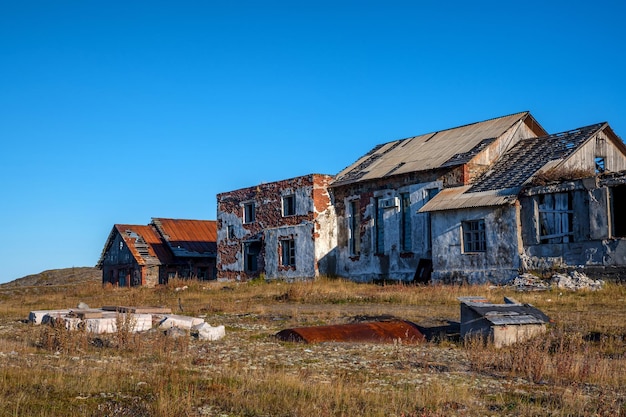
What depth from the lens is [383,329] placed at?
12.5 m

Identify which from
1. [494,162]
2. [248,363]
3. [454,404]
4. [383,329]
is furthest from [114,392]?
[494,162]

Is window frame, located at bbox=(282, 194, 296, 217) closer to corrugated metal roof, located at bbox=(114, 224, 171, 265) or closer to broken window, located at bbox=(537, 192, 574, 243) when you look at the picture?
corrugated metal roof, located at bbox=(114, 224, 171, 265)

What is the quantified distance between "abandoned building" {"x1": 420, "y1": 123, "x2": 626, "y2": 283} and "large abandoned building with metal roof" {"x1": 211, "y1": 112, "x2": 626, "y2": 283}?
0.04 m

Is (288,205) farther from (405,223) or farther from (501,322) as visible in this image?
(501,322)

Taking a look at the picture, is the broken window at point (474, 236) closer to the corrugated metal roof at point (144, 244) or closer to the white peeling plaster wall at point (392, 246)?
the white peeling plaster wall at point (392, 246)

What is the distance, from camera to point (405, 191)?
27.1 m

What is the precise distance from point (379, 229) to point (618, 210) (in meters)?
9.86

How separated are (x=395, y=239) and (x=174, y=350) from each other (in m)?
17.5

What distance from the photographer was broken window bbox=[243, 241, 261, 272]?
3350 cm

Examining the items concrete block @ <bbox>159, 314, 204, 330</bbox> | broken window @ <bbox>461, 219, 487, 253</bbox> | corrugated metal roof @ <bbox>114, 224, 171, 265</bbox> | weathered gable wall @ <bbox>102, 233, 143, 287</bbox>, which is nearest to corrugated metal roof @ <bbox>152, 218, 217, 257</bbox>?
corrugated metal roof @ <bbox>114, 224, 171, 265</bbox>

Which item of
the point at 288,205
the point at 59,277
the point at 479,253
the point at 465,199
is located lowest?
the point at 59,277

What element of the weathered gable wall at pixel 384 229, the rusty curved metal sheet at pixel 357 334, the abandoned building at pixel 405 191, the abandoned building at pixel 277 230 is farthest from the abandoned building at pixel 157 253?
the rusty curved metal sheet at pixel 357 334

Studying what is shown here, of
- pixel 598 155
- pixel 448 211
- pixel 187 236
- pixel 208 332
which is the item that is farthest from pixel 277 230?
pixel 208 332

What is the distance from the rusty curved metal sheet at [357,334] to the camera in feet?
39.3
